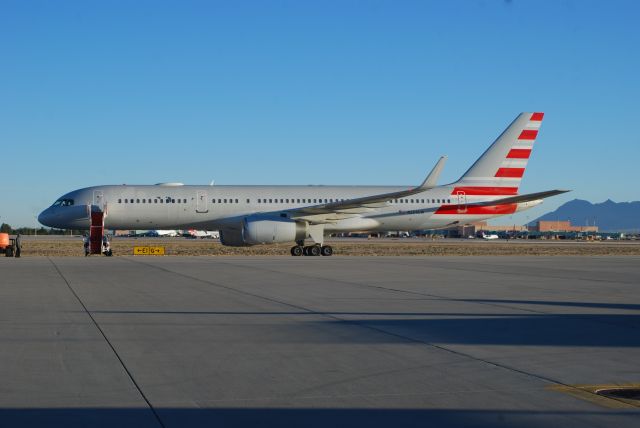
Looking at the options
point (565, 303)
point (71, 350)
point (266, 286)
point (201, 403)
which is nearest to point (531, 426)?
point (201, 403)

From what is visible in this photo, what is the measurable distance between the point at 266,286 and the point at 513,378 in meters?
11.3

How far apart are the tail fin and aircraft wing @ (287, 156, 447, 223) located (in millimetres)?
5634

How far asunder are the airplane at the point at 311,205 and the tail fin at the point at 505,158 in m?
0.05

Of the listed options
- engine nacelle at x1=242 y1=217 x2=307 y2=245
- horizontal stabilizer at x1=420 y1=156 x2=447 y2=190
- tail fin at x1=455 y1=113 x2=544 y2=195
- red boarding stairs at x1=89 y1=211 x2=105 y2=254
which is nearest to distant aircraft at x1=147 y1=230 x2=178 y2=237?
red boarding stairs at x1=89 y1=211 x2=105 y2=254

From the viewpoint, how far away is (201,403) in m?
6.26

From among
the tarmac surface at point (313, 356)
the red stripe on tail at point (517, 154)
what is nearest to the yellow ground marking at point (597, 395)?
the tarmac surface at point (313, 356)

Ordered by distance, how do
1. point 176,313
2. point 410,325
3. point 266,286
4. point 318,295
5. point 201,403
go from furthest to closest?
1. point 266,286
2. point 318,295
3. point 176,313
4. point 410,325
5. point 201,403

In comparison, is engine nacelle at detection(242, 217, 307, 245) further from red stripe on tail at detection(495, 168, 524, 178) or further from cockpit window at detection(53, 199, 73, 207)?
red stripe on tail at detection(495, 168, 524, 178)

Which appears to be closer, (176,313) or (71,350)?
(71,350)

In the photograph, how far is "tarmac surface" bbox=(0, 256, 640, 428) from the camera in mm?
5977

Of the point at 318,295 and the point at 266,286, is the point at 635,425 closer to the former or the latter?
the point at 318,295

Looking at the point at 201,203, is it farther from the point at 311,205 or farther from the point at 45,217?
the point at 45,217

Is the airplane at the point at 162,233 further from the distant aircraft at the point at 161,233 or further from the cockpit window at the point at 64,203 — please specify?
the cockpit window at the point at 64,203

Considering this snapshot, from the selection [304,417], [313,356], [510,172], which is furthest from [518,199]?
[304,417]
